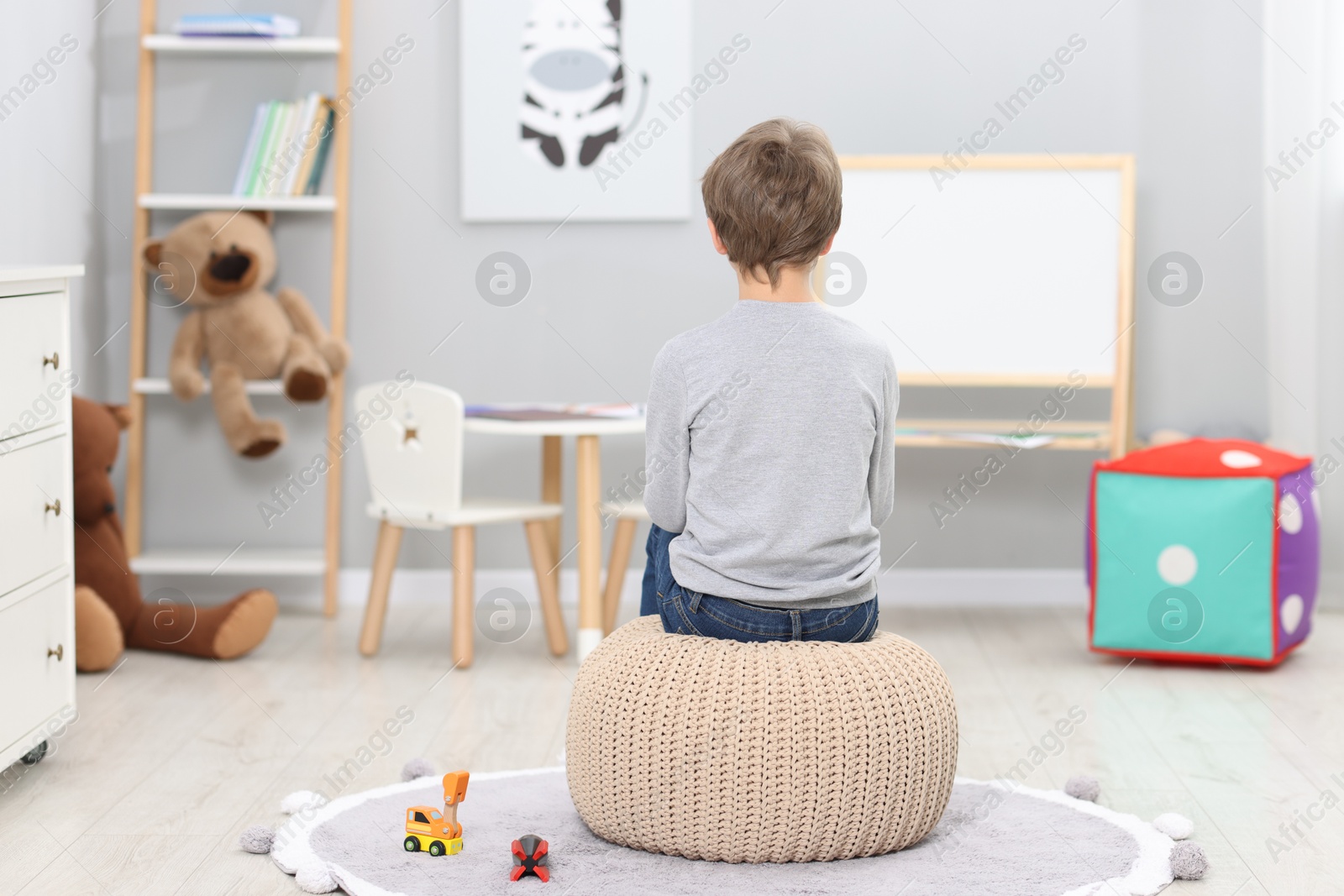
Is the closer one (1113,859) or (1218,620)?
(1113,859)

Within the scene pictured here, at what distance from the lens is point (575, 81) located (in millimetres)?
3488

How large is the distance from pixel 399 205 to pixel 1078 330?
1.69 meters

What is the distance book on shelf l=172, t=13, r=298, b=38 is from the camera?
337 cm

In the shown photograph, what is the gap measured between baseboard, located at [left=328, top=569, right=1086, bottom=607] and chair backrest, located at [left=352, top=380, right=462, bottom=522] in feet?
1.91

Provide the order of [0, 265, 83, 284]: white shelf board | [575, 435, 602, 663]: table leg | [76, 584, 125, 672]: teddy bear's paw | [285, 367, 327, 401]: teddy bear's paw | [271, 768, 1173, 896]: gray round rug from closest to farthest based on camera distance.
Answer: [271, 768, 1173, 896]: gray round rug < [0, 265, 83, 284]: white shelf board < [76, 584, 125, 672]: teddy bear's paw < [575, 435, 602, 663]: table leg < [285, 367, 327, 401]: teddy bear's paw

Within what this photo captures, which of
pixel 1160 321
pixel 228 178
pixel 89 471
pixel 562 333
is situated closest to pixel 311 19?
pixel 228 178

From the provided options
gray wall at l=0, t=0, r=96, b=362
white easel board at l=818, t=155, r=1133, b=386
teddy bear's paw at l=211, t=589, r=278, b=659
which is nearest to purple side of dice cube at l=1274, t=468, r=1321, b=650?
white easel board at l=818, t=155, r=1133, b=386

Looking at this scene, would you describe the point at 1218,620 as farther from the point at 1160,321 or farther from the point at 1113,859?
the point at 1113,859

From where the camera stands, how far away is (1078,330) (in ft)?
10.7

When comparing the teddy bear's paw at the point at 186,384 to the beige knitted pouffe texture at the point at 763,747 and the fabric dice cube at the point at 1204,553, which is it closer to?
the beige knitted pouffe texture at the point at 763,747

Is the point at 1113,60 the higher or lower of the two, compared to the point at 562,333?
higher

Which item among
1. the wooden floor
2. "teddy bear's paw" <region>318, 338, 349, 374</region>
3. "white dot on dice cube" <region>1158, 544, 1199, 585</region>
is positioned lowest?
the wooden floor

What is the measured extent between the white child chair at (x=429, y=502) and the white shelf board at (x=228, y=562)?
0.39 meters

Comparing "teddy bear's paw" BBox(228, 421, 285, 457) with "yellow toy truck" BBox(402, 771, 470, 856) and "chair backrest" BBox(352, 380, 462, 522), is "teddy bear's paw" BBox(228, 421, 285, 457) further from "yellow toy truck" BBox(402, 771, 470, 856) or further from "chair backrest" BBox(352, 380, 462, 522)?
"yellow toy truck" BBox(402, 771, 470, 856)
